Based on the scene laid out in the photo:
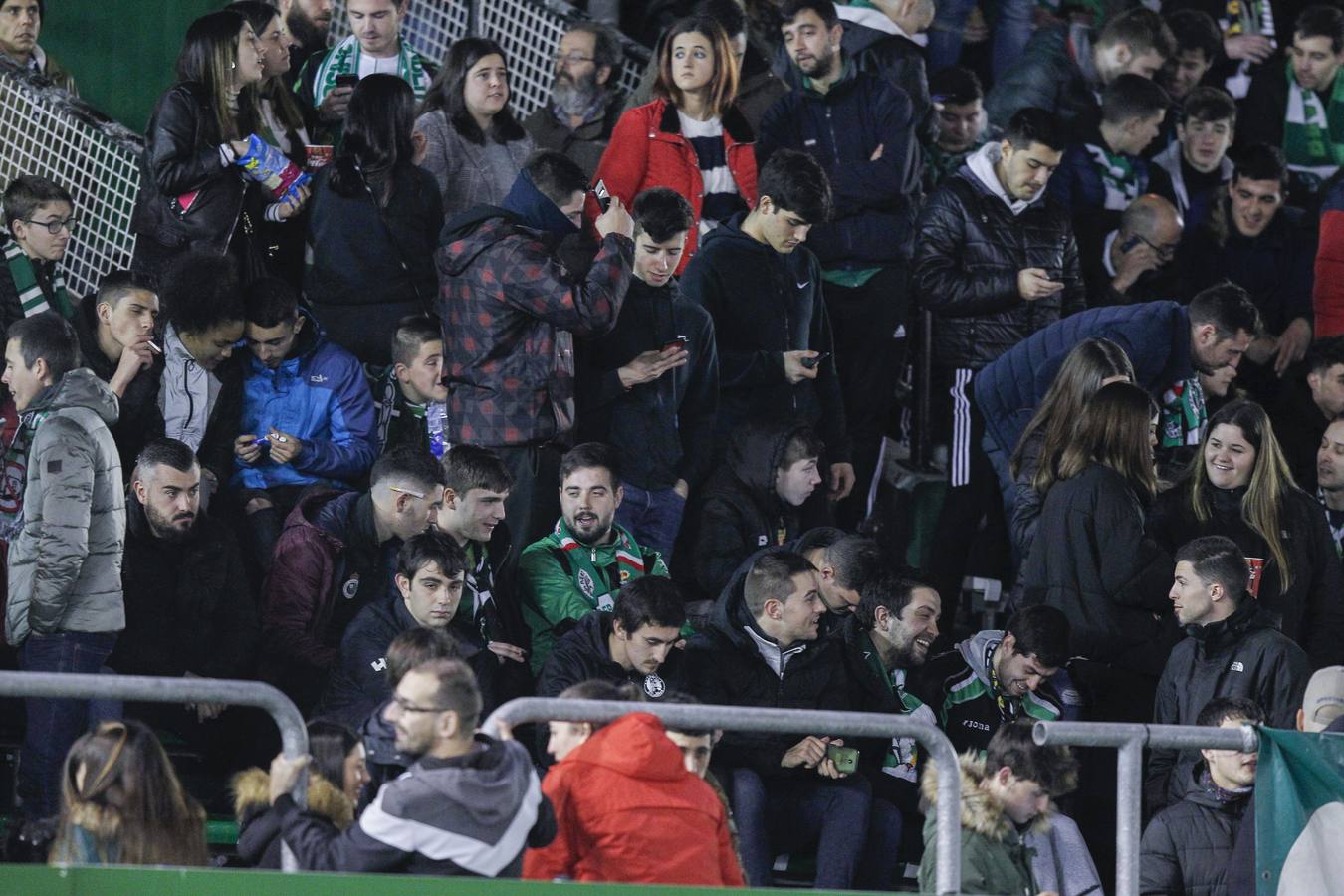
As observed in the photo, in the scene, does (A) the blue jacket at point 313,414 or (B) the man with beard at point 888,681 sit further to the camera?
(A) the blue jacket at point 313,414

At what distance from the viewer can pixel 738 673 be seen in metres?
8.50

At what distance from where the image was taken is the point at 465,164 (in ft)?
34.3

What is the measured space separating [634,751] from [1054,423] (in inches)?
149

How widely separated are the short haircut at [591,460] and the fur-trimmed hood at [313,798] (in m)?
2.51

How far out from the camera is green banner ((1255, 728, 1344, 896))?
6.83 m

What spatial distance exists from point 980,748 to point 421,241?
304 centimetres

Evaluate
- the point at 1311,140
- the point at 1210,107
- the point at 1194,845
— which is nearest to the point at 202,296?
the point at 1194,845

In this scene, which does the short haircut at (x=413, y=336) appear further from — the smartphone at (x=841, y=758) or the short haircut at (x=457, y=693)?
the short haircut at (x=457, y=693)

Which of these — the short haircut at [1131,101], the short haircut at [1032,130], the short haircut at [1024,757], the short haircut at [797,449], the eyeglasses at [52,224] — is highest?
the short haircut at [1131,101]

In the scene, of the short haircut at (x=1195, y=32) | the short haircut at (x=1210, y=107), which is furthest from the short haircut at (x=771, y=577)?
the short haircut at (x=1195, y=32)

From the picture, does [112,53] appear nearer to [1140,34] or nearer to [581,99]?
[581,99]

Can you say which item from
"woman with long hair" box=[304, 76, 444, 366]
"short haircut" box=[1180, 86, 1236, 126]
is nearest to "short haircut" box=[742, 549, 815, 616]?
"woman with long hair" box=[304, 76, 444, 366]

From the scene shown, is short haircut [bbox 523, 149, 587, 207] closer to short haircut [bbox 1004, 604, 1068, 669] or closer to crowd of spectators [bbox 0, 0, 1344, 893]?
crowd of spectators [bbox 0, 0, 1344, 893]

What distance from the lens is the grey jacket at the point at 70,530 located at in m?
7.88
